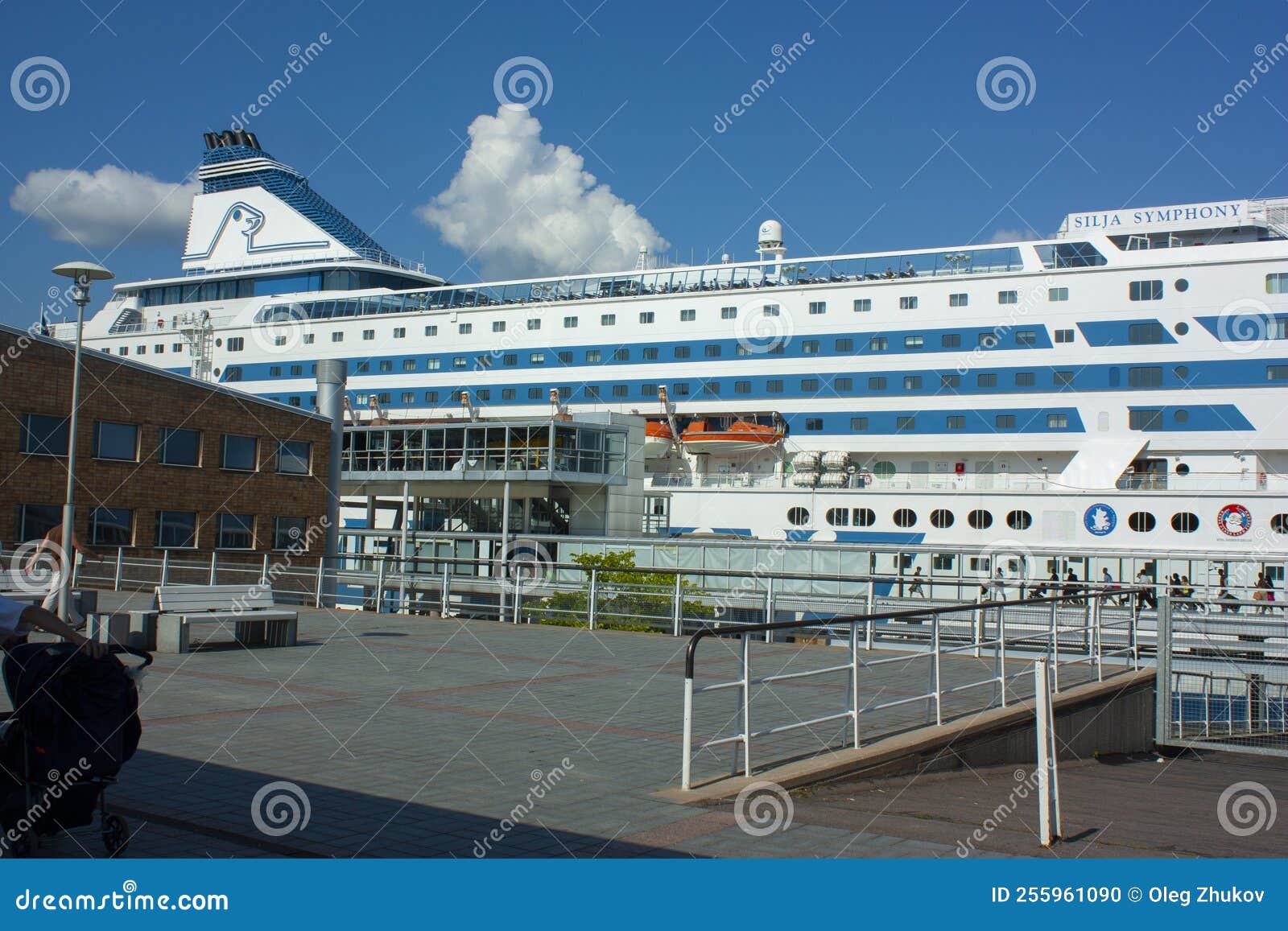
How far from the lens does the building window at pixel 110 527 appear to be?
2252 centimetres

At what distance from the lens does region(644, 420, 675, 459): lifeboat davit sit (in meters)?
41.9

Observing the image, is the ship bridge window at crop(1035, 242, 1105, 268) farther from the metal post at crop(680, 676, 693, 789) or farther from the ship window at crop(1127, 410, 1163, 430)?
the metal post at crop(680, 676, 693, 789)

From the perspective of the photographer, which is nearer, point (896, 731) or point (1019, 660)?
point (896, 731)

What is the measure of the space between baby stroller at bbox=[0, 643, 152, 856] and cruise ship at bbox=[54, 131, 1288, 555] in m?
29.2

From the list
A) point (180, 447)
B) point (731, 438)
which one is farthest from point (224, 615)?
point (731, 438)

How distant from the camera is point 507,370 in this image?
46875mm

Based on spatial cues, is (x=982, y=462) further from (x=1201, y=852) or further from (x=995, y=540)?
(x=1201, y=852)

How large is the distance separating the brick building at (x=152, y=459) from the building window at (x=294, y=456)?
0.03 meters

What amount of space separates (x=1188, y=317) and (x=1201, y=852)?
31869 mm

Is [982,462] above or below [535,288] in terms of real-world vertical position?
below

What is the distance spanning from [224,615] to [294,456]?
14141mm

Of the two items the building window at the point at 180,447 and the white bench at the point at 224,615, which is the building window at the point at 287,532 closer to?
the building window at the point at 180,447

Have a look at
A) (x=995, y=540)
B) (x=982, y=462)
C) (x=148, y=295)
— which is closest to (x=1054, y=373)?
(x=982, y=462)

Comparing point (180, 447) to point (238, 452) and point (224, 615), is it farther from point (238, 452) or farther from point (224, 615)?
point (224, 615)
